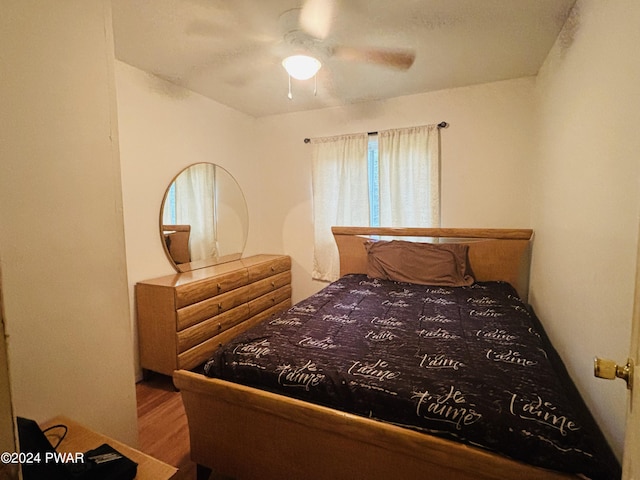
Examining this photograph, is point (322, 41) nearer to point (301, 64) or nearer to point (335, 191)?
point (301, 64)

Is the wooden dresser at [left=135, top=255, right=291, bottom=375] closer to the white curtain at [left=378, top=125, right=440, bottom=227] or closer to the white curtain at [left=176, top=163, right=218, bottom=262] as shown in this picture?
the white curtain at [left=176, top=163, right=218, bottom=262]

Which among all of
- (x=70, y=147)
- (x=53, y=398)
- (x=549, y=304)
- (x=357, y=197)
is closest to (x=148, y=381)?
(x=53, y=398)

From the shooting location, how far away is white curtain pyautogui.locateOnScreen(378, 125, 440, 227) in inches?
115

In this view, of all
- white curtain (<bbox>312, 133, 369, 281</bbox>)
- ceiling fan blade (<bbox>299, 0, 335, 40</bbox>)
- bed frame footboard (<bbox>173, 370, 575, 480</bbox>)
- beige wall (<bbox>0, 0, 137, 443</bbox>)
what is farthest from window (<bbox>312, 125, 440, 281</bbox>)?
beige wall (<bbox>0, 0, 137, 443</bbox>)

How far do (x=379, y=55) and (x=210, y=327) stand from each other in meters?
2.31

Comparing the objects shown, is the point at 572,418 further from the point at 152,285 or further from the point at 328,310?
the point at 152,285

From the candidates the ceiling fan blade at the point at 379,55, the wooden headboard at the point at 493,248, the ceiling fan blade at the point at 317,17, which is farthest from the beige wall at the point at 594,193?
the ceiling fan blade at the point at 317,17

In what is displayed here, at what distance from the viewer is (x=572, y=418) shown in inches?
39.0

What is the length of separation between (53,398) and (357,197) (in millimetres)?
2669

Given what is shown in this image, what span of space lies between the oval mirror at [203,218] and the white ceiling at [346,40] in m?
0.78

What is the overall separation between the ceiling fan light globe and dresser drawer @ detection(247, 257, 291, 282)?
166cm

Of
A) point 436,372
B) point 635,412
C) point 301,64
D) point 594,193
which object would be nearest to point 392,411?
point 436,372

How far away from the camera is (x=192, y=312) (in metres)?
2.31

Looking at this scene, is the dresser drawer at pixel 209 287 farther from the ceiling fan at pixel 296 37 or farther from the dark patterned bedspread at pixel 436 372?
the ceiling fan at pixel 296 37
